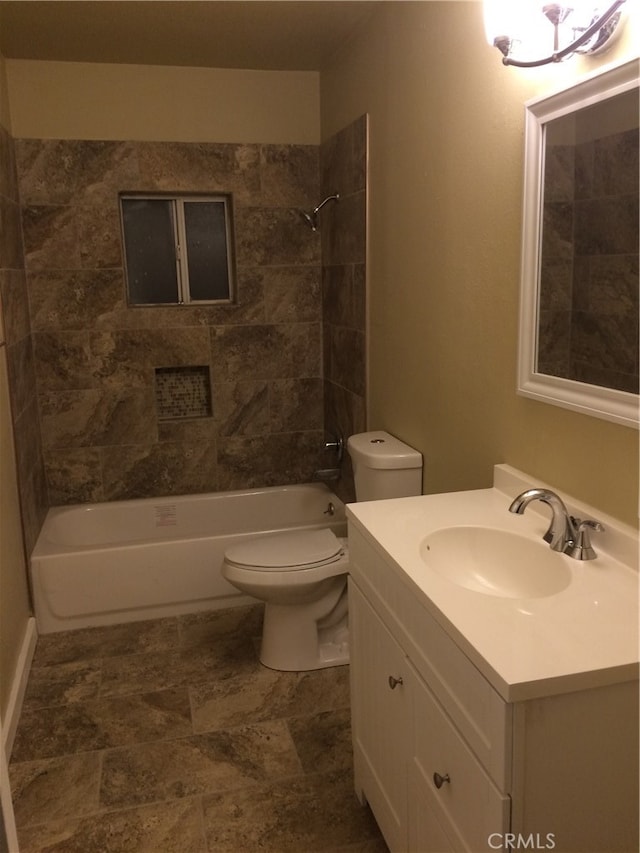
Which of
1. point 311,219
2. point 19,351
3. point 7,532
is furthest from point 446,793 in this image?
point 311,219

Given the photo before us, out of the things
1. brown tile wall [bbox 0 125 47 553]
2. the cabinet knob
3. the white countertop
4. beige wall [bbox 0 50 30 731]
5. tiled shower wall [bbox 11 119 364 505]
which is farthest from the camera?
tiled shower wall [bbox 11 119 364 505]

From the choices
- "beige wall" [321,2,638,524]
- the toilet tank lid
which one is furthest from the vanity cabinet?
the toilet tank lid

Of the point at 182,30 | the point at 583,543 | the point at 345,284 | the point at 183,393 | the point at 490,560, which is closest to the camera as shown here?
the point at 583,543

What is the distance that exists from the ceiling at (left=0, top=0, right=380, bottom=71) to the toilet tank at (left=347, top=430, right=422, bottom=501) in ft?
5.39

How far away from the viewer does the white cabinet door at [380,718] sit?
60.5 inches

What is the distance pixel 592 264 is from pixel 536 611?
2.52ft

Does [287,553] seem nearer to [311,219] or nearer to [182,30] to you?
[311,219]

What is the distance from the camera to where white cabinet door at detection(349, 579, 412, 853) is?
60.5 inches

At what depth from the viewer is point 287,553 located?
102 inches

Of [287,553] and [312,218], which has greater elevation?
[312,218]

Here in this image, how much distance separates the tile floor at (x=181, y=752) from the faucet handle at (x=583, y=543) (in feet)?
3.21

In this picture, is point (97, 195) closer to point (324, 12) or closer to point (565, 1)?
point (324, 12)

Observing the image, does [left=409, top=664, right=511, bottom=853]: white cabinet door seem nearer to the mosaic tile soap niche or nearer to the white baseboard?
the white baseboard

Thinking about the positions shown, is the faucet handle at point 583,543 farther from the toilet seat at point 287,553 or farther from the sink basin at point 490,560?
the toilet seat at point 287,553
